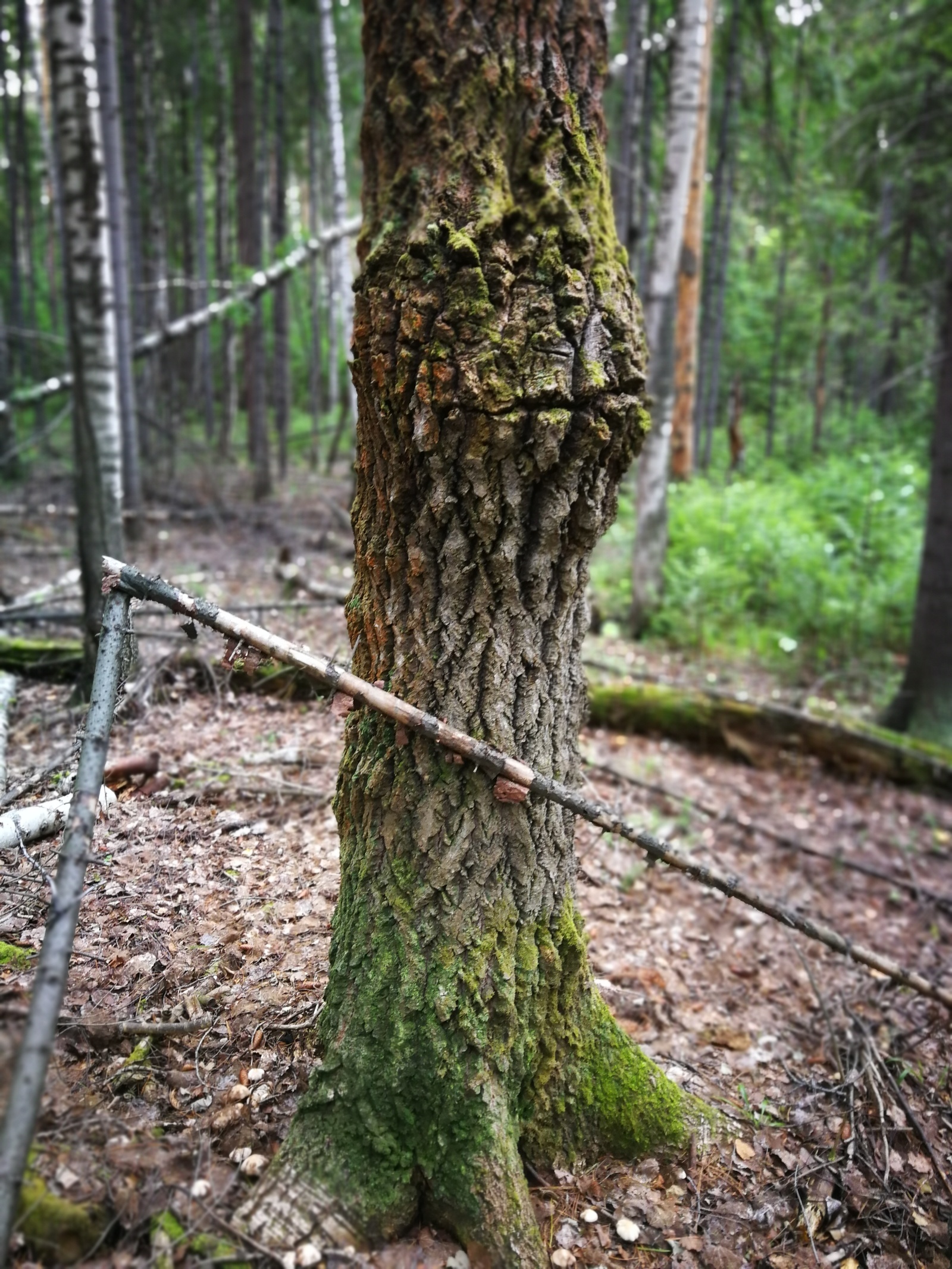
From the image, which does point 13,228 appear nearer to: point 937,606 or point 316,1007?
point 937,606

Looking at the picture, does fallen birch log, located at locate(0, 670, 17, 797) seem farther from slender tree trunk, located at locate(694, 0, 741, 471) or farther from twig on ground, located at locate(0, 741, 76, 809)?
slender tree trunk, located at locate(694, 0, 741, 471)

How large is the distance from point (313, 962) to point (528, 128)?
252 centimetres

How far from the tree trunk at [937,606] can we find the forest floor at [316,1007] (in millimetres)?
1756

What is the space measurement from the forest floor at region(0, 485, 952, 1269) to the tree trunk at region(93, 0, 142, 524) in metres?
4.49

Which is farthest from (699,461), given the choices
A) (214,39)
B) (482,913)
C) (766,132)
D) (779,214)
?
(482,913)

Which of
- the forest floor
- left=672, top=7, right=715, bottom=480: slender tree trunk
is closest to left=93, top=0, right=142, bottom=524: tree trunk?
the forest floor

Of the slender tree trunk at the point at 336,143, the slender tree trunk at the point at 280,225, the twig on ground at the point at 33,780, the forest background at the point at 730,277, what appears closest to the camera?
the twig on ground at the point at 33,780

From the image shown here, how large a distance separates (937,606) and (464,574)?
580 centimetres

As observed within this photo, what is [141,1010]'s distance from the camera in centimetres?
212

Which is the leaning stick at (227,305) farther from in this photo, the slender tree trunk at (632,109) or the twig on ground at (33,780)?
the twig on ground at (33,780)

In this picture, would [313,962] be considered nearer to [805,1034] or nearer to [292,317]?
[805,1034]

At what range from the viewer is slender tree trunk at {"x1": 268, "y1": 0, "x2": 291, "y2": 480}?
12391 millimetres

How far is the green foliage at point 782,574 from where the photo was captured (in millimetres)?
7754

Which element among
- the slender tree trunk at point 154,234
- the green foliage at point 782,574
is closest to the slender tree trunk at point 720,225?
the green foliage at point 782,574
